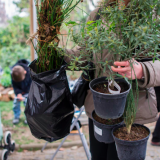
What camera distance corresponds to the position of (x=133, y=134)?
1030mm

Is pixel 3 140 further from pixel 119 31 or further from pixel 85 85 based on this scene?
pixel 119 31

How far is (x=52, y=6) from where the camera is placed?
0.99 m

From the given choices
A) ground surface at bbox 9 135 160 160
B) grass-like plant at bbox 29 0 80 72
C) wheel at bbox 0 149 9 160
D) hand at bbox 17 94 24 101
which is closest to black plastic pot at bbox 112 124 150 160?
grass-like plant at bbox 29 0 80 72

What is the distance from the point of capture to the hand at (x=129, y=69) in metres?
0.86

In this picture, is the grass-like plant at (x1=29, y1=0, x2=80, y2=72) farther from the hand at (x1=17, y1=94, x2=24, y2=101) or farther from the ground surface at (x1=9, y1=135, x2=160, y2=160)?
the hand at (x1=17, y1=94, x2=24, y2=101)

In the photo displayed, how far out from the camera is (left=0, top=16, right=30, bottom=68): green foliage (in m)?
5.73

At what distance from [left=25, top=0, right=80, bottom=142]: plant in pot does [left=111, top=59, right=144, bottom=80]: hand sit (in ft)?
1.36

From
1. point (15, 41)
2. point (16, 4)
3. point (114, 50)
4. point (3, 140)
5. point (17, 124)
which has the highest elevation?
point (16, 4)

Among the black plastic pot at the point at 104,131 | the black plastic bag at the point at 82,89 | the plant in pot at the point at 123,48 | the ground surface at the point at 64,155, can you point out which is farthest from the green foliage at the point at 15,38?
the plant in pot at the point at 123,48

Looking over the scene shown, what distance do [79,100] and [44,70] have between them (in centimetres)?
36

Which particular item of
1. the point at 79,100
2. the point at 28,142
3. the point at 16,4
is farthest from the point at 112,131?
the point at 16,4

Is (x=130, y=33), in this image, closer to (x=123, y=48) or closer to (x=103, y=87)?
(x=123, y=48)

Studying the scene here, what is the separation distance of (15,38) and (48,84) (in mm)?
5529

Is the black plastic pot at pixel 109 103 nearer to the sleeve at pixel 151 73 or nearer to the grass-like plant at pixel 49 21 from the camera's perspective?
the sleeve at pixel 151 73
